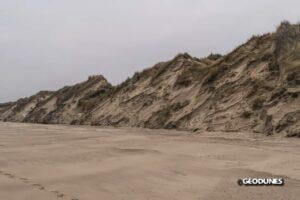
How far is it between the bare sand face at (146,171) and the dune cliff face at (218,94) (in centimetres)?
410

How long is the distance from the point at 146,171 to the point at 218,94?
1167 cm

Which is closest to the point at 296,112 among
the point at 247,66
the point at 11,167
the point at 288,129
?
the point at 288,129

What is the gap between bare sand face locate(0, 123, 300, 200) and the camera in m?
6.08

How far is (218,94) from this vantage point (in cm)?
1883

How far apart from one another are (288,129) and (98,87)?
21.8 meters

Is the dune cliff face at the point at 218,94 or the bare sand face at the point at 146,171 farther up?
the dune cliff face at the point at 218,94

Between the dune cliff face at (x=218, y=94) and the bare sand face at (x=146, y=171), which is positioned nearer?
the bare sand face at (x=146, y=171)

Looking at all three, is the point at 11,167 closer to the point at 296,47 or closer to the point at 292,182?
the point at 292,182

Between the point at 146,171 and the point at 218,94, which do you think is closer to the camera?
the point at 146,171

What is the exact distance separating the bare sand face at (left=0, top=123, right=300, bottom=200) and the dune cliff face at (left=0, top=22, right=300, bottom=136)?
161 inches

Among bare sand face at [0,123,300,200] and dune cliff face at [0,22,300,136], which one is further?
dune cliff face at [0,22,300,136]

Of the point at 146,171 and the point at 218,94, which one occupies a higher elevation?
the point at 218,94

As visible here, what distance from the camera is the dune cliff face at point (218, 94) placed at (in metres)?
15.1

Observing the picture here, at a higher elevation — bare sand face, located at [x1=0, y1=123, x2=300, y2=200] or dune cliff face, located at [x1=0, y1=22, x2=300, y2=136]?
dune cliff face, located at [x1=0, y1=22, x2=300, y2=136]
